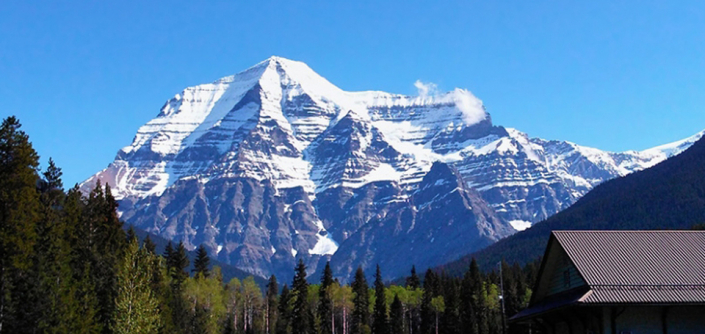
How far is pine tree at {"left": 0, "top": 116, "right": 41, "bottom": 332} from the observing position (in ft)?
182

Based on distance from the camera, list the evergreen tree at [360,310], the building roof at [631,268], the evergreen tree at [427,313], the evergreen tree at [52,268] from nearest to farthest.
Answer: the building roof at [631,268]
the evergreen tree at [52,268]
the evergreen tree at [360,310]
the evergreen tree at [427,313]

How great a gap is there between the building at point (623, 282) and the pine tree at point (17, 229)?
31.5 metres

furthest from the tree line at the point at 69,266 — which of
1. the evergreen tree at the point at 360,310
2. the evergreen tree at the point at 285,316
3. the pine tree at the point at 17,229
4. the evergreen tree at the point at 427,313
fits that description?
the evergreen tree at the point at 285,316

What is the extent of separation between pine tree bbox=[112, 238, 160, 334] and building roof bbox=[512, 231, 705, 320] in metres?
26.4

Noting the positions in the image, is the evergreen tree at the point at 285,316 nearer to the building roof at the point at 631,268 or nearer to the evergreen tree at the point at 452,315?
the evergreen tree at the point at 452,315

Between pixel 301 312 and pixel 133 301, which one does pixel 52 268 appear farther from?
pixel 301 312

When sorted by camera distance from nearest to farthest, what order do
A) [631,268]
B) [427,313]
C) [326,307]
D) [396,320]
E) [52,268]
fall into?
[631,268], [52,268], [396,320], [427,313], [326,307]

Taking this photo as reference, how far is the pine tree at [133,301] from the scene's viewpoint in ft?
197

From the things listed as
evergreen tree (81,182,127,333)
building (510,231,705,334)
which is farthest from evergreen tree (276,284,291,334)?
building (510,231,705,334)

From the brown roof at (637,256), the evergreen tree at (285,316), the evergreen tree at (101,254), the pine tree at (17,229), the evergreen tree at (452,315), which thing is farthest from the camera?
the evergreen tree at (285,316)

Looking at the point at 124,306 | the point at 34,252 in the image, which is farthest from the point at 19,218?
the point at 124,306

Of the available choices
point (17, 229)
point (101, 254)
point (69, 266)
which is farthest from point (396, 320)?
point (17, 229)

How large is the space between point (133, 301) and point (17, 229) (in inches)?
393

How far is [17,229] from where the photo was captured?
55.5m
